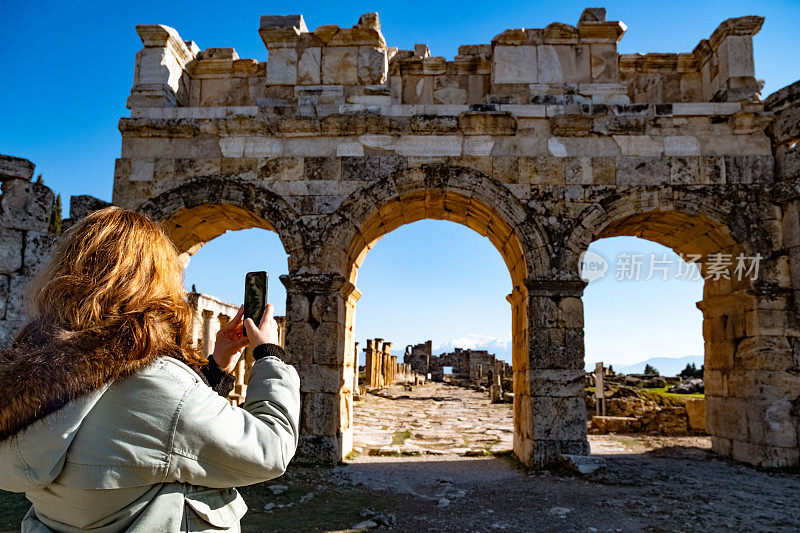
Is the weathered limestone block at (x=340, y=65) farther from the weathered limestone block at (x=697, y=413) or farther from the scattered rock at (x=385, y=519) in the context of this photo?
the weathered limestone block at (x=697, y=413)

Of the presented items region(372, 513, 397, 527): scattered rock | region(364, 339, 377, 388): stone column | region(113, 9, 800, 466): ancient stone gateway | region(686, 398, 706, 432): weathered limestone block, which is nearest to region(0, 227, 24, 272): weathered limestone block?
region(113, 9, 800, 466): ancient stone gateway

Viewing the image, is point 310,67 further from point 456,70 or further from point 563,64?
point 563,64

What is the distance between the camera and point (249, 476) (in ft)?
4.92

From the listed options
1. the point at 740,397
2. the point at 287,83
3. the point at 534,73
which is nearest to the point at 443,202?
the point at 534,73

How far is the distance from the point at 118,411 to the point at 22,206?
7170mm

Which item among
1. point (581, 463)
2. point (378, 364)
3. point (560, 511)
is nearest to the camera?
point (560, 511)

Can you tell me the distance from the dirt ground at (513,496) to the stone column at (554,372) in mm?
377

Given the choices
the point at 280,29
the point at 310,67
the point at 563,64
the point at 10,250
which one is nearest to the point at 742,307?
the point at 563,64

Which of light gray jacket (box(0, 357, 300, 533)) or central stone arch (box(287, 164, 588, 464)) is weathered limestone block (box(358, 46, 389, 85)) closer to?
central stone arch (box(287, 164, 588, 464))

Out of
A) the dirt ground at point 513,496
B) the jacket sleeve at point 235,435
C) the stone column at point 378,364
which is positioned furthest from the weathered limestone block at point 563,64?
the stone column at point 378,364

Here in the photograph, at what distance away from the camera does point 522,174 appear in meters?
8.06

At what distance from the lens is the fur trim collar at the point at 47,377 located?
1301 millimetres

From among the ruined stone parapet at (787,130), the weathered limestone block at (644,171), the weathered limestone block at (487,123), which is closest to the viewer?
the ruined stone parapet at (787,130)

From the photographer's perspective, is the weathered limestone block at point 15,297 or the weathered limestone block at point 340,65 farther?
the weathered limestone block at point 340,65
